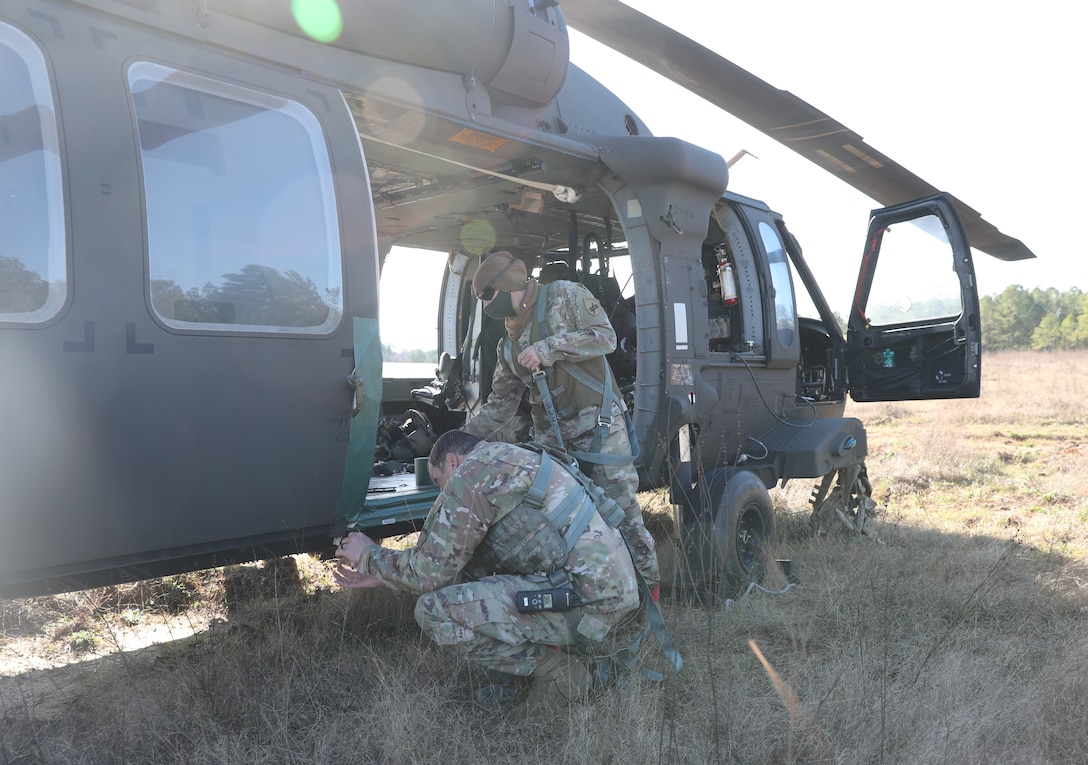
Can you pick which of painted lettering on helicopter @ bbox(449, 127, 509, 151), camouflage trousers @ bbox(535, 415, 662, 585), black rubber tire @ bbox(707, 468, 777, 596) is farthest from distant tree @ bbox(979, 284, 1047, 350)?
painted lettering on helicopter @ bbox(449, 127, 509, 151)

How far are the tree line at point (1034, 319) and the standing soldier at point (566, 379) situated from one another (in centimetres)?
7005

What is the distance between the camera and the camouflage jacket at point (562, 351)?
13.4 ft

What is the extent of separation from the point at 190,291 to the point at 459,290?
14.4ft

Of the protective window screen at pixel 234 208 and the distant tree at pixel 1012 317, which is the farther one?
the distant tree at pixel 1012 317

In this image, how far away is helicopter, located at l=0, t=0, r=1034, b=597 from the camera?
249 centimetres

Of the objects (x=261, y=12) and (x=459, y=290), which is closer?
(x=261, y=12)

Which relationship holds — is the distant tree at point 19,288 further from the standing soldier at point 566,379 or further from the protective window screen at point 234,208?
the standing soldier at point 566,379

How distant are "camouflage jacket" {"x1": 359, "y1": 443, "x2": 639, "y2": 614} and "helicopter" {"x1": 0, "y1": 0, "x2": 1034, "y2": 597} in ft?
1.42

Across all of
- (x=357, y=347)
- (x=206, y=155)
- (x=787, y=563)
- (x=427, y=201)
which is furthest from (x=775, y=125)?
(x=206, y=155)

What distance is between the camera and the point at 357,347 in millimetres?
3236

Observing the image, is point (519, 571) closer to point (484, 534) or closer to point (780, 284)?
point (484, 534)

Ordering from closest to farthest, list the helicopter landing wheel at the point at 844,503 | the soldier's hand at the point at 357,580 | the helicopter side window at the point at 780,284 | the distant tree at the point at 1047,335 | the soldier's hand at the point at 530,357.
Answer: the soldier's hand at the point at 357,580 → the soldier's hand at the point at 530,357 → the helicopter side window at the point at 780,284 → the helicopter landing wheel at the point at 844,503 → the distant tree at the point at 1047,335

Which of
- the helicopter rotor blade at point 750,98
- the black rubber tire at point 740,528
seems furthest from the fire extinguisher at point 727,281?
the black rubber tire at point 740,528

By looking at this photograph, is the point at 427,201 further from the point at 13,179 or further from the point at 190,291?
the point at 13,179
